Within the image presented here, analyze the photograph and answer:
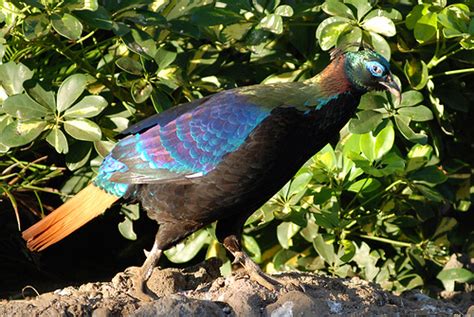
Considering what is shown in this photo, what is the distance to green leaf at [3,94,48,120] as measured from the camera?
5.11m

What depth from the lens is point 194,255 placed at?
5.97 metres

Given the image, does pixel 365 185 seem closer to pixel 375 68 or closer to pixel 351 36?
pixel 351 36

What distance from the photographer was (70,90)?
5.18 meters

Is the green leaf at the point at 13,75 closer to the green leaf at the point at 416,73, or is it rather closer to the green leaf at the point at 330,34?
the green leaf at the point at 330,34

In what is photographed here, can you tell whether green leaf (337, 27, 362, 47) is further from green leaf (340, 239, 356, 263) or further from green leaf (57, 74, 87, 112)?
green leaf (57, 74, 87, 112)

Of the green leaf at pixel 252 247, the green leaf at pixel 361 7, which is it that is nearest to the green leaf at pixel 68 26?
the green leaf at pixel 361 7

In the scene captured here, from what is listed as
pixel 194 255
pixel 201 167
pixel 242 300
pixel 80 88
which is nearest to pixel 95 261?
pixel 194 255

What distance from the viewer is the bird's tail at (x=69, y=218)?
5047 mm

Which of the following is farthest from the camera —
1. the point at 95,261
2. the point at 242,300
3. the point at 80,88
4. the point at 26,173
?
the point at 95,261

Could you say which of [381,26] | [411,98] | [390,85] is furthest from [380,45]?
[390,85]

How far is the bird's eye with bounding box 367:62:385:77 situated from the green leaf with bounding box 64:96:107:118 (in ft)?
4.66

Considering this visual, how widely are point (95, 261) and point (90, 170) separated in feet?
3.10

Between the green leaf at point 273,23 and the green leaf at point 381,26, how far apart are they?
456 mm

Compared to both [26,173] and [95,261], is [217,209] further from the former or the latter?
[95,261]
